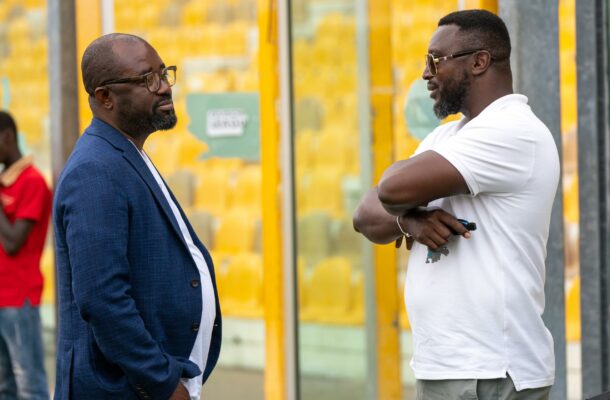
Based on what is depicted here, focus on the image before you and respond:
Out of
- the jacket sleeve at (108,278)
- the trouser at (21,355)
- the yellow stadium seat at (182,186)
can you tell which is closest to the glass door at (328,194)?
the yellow stadium seat at (182,186)

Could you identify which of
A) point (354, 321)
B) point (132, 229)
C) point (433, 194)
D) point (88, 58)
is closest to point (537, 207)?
point (433, 194)

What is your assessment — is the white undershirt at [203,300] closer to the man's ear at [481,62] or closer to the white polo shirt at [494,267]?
the white polo shirt at [494,267]

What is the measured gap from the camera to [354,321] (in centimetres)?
573

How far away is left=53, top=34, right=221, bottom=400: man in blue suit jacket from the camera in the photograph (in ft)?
9.93

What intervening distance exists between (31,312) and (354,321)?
5.95 feet

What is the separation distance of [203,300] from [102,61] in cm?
79

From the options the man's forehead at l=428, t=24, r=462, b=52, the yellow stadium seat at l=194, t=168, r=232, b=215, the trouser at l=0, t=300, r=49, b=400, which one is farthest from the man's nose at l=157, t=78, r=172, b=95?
the trouser at l=0, t=300, r=49, b=400

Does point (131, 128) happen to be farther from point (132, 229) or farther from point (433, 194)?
point (433, 194)

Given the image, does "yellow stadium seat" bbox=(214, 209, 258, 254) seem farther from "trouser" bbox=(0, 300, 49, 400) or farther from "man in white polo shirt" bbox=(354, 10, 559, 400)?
"man in white polo shirt" bbox=(354, 10, 559, 400)

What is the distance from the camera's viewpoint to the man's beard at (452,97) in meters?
3.31

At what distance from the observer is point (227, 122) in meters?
5.96

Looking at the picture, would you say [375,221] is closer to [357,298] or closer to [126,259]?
[126,259]

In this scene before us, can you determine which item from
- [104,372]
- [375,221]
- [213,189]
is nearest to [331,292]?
[213,189]

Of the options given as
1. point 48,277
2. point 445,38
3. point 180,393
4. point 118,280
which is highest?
point 445,38
